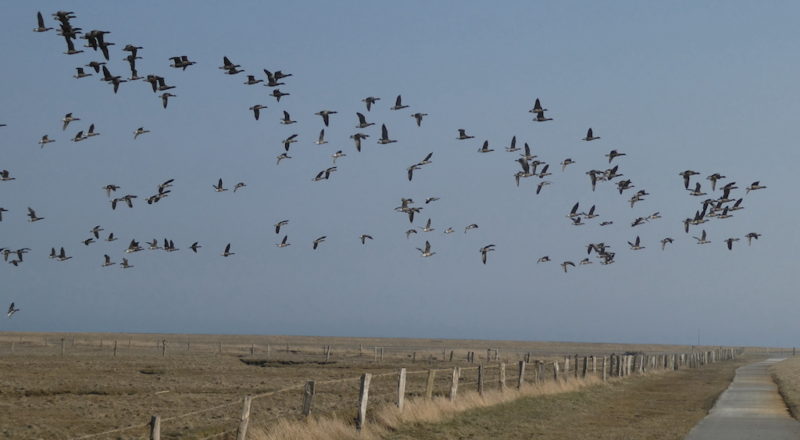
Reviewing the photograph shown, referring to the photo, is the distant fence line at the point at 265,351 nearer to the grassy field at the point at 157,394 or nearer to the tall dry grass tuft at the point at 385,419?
the grassy field at the point at 157,394

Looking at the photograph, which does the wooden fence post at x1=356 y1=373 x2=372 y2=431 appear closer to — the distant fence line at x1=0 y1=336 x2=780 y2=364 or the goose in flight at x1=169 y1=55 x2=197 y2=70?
the goose in flight at x1=169 y1=55 x2=197 y2=70

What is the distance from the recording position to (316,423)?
2125 cm

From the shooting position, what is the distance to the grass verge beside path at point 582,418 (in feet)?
78.6

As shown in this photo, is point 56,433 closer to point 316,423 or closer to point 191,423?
point 191,423

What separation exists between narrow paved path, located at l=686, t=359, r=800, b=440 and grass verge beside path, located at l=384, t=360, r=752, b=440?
0.50 metres

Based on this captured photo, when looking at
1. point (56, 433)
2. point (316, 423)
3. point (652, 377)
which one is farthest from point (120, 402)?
point (652, 377)

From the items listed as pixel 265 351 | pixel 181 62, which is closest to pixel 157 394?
pixel 181 62

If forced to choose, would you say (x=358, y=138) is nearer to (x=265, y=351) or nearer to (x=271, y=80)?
(x=271, y=80)

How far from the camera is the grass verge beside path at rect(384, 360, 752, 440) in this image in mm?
23956

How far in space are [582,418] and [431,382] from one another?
4.51m

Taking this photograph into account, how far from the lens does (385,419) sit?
78.3 feet

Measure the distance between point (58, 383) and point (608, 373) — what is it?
2589 centimetres

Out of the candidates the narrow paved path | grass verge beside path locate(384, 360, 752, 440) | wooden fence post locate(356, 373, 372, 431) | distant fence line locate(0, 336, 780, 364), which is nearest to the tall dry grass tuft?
wooden fence post locate(356, 373, 372, 431)

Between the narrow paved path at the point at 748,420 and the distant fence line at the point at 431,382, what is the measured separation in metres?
6.46
